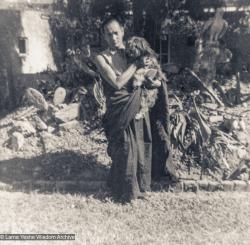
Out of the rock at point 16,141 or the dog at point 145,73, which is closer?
Answer: the dog at point 145,73

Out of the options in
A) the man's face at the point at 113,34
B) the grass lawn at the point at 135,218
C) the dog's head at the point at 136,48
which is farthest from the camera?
the dog's head at the point at 136,48

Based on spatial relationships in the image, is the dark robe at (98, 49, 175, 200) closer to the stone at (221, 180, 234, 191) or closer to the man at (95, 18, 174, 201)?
the man at (95, 18, 174, 201)

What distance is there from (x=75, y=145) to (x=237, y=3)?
8.32m

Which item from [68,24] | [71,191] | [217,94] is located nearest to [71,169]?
[71,191]

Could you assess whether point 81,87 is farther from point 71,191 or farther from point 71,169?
point 71,191

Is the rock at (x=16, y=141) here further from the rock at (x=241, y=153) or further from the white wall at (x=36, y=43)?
the white wall at (x=36, y=43)

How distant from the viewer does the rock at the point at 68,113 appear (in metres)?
8.54

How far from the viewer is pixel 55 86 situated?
34.2ft

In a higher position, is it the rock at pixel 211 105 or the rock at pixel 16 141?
the rock at pixel 211 105

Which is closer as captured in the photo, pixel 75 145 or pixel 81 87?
pixel 75 145

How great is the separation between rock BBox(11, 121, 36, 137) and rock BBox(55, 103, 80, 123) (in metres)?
0.61

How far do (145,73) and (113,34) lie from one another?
0.68m

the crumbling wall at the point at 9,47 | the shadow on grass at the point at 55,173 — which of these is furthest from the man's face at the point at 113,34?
the crumbling wall at the point at 9,47

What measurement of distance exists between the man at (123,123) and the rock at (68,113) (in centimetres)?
319
